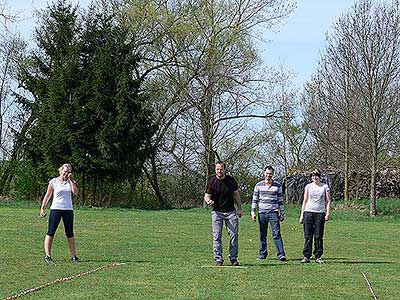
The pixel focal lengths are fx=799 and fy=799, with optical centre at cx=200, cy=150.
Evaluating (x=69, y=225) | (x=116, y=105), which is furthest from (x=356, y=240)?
(x=116, y=105)

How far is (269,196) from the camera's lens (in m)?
16.6

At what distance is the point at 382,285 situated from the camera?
1220 centimetres

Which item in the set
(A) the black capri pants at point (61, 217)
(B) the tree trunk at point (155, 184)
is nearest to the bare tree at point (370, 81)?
(B) the tree trunk at point (155, 184)

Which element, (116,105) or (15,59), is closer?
(116,105)

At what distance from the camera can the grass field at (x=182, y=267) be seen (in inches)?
440

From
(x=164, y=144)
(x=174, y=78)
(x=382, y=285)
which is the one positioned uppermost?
(x=174, y=78)

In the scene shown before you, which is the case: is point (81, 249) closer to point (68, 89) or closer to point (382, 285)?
point (382, 285)

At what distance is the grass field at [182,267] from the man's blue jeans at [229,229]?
41 centimetres

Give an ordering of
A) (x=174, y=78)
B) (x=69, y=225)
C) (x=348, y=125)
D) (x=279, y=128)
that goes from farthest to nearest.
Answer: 1. (x=279, y=128)
2. (x=174, y=78)
3. (x=348, y=125)
4. (x=69, y=225)

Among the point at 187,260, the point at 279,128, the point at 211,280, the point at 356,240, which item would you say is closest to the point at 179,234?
the point at 356,240

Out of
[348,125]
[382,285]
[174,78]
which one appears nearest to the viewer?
[382,285]

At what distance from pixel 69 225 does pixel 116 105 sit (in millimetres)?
25536

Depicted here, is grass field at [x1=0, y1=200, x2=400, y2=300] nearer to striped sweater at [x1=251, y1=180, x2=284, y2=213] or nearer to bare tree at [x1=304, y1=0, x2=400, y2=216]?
striped sweater at [x1=251, y1=180, x2=284, y2=213]

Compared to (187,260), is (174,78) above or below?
above
